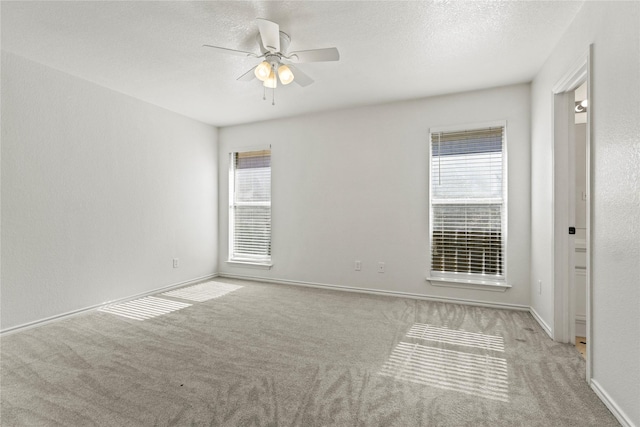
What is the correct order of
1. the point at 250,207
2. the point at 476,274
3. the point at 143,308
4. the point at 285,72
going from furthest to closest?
the point at 250,207 → the point at 476,274 → the point at 143,308 → the point at 285,72

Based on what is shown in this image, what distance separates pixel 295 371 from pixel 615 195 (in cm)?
225

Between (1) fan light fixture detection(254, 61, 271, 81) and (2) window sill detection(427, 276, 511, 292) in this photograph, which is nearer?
(1) fan light fixture detection(254, 61, 271, 81)

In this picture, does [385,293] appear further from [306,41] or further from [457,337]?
[306,41]

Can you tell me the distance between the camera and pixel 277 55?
2.47 m

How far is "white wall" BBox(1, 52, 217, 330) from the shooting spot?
2.84m

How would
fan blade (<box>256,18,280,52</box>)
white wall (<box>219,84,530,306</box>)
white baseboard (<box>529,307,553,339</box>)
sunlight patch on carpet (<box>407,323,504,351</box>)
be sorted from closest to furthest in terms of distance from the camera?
1. fan blade (<box>256,18,280,52</box>)
2. sunlight patch on carpet (<box>407,323,504,351</box>)
3. white baseboard (<box>529,307,553,339</box>)
4. white wall (<box>219,84,530,306</box>)

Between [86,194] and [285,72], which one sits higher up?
[285,72]

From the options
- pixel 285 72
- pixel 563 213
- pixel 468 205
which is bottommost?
pixel 563 213

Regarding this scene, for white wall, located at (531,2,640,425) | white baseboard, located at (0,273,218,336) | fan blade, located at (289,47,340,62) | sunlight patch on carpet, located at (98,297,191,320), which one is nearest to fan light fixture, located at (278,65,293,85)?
fan blade, located at (289,47,340,62)

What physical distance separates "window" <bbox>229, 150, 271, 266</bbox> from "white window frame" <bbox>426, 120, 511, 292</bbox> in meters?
2.47

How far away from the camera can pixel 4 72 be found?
2.73 meters

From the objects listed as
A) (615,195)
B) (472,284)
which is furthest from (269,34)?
(472,284)

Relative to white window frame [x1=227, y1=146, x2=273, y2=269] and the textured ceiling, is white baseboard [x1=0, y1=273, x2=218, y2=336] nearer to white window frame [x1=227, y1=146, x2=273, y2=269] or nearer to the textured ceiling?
white window frame [x1=227, y1=146, x2=273, y2=269]

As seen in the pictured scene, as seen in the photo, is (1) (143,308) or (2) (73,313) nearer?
(2) (73,313)
